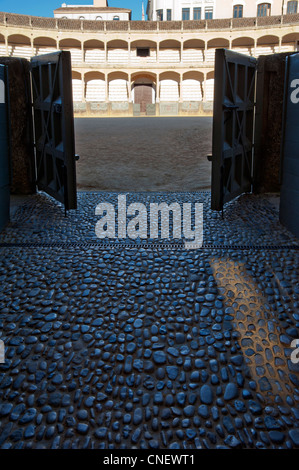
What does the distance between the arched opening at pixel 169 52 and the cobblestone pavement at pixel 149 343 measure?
39551mm

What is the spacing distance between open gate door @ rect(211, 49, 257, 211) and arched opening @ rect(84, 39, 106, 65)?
37.5 m

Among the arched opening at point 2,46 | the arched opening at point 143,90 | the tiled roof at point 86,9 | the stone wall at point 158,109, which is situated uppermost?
the tiled roof at point 86,9

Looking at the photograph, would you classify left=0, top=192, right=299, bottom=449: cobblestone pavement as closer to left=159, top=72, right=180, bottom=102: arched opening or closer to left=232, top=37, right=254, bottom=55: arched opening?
left=159, top=72, right=180, bottom=102: arched opening

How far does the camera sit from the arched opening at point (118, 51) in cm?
3975

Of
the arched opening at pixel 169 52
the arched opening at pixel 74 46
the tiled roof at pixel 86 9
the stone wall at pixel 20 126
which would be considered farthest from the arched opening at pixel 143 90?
the stone wall at pixel 20 126

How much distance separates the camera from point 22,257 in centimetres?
350

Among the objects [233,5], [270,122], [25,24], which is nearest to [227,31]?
[233,5]

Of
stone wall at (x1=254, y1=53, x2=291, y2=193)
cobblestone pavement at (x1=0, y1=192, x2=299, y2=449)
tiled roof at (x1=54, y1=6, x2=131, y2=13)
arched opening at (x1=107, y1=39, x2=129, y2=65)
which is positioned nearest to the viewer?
cobblestone pavement at (x1=0, y1=192, x2=299, y2=449)

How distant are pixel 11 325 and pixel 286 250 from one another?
222 cm

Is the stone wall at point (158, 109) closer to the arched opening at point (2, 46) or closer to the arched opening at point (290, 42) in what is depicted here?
the arched opening at point (2, 46)

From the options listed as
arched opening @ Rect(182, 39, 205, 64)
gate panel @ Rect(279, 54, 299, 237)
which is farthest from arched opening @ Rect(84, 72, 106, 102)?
gate panel @ Rect(279, 54, 299, 237)

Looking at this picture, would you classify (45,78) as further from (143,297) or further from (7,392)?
(7,392)

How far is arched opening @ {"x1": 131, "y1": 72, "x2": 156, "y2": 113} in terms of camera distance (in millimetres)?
39500

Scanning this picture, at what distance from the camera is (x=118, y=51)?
3991cm
